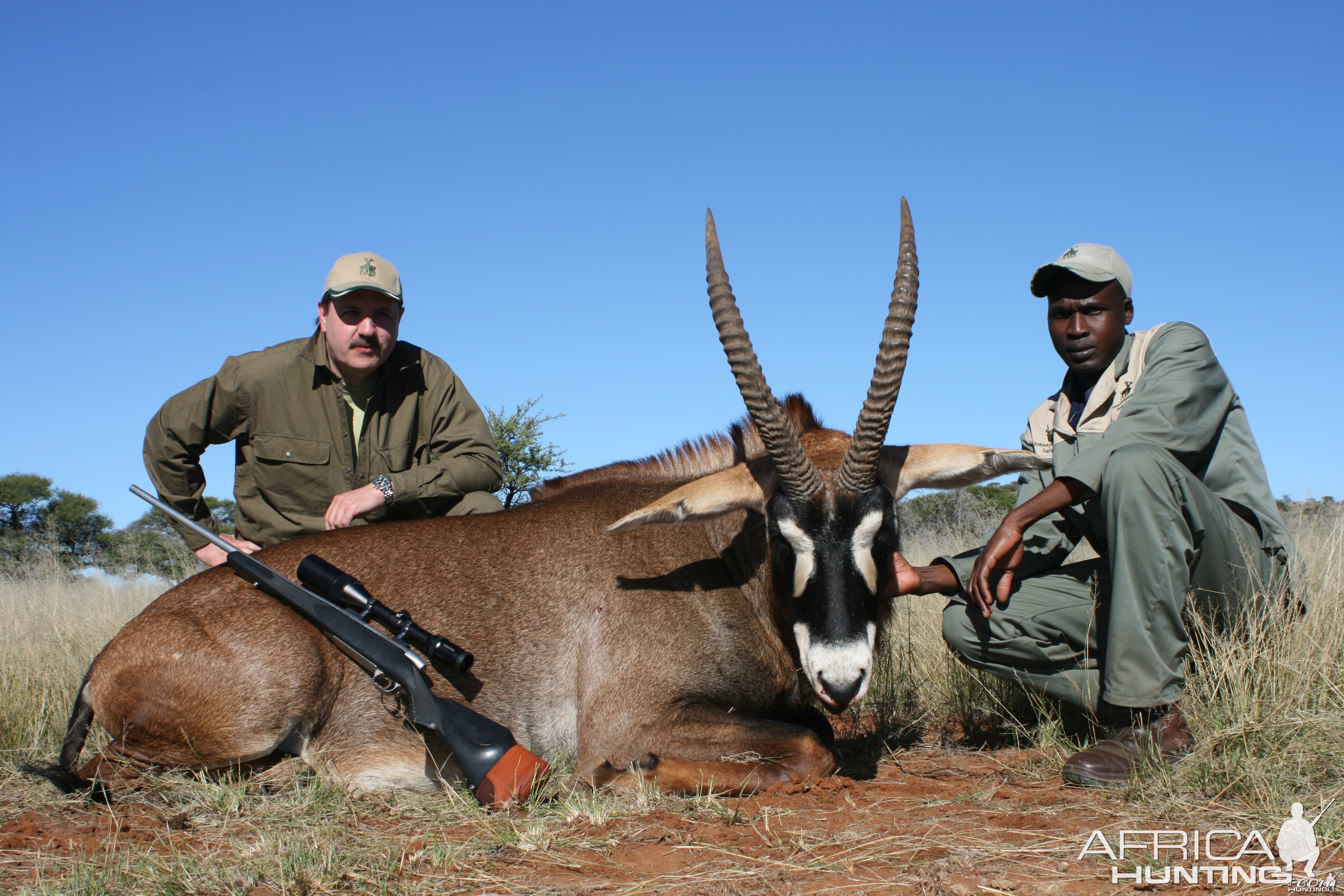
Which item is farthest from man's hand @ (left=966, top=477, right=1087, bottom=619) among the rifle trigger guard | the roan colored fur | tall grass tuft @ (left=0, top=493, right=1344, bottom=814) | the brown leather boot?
the rifle trigger guard

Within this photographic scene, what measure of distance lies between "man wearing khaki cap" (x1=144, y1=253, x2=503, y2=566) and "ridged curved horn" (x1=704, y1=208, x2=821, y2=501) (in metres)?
2.37

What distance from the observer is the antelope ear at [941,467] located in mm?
4914

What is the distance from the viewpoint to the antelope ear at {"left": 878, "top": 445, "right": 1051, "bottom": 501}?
16.1ft

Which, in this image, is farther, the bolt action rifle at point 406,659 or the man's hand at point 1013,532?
the man's hand at point 1013,532

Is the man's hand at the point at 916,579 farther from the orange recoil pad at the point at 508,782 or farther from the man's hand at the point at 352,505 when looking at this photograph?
the man's hand at the point at 352,505

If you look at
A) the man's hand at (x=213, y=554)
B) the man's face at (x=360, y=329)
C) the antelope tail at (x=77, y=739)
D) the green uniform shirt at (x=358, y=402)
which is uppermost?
the man's face at (x=360, y=329)

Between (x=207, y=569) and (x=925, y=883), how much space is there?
3.98 m

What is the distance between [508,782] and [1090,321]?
3.86m

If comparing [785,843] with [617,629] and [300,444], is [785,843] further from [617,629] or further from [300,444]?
[300,444]

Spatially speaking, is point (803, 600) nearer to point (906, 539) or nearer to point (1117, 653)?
point (1117, 653)

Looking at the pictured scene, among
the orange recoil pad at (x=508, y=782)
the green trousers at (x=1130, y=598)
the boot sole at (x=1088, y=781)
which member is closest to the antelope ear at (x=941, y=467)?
the green trousers at (x=1130, y=598)

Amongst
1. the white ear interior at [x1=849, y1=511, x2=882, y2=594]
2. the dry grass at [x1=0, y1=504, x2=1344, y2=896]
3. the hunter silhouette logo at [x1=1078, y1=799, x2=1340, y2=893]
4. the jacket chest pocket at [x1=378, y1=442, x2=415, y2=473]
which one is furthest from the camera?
the jacket chest pocket at [x1=378, y1=442, x2=415, y2=473]

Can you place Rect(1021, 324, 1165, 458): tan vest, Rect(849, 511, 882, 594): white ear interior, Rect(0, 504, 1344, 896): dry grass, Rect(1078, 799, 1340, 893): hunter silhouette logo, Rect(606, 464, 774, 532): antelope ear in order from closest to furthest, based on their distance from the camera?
Rect(1078, 799, 1340, 893): hunter silhouette logo, Rect(0, 504, 1344, 896): dry grass, Rect(849, 511, 882, 594): white ear interior, Rect(606, 464, 774, 532): antelope ear, Rect(1021, 324, 1165, 458): tan vest

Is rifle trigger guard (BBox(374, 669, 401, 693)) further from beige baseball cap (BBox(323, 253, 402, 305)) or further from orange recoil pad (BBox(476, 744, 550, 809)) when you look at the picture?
beige baseball cap (BBox(323, 253, 402, 305))
